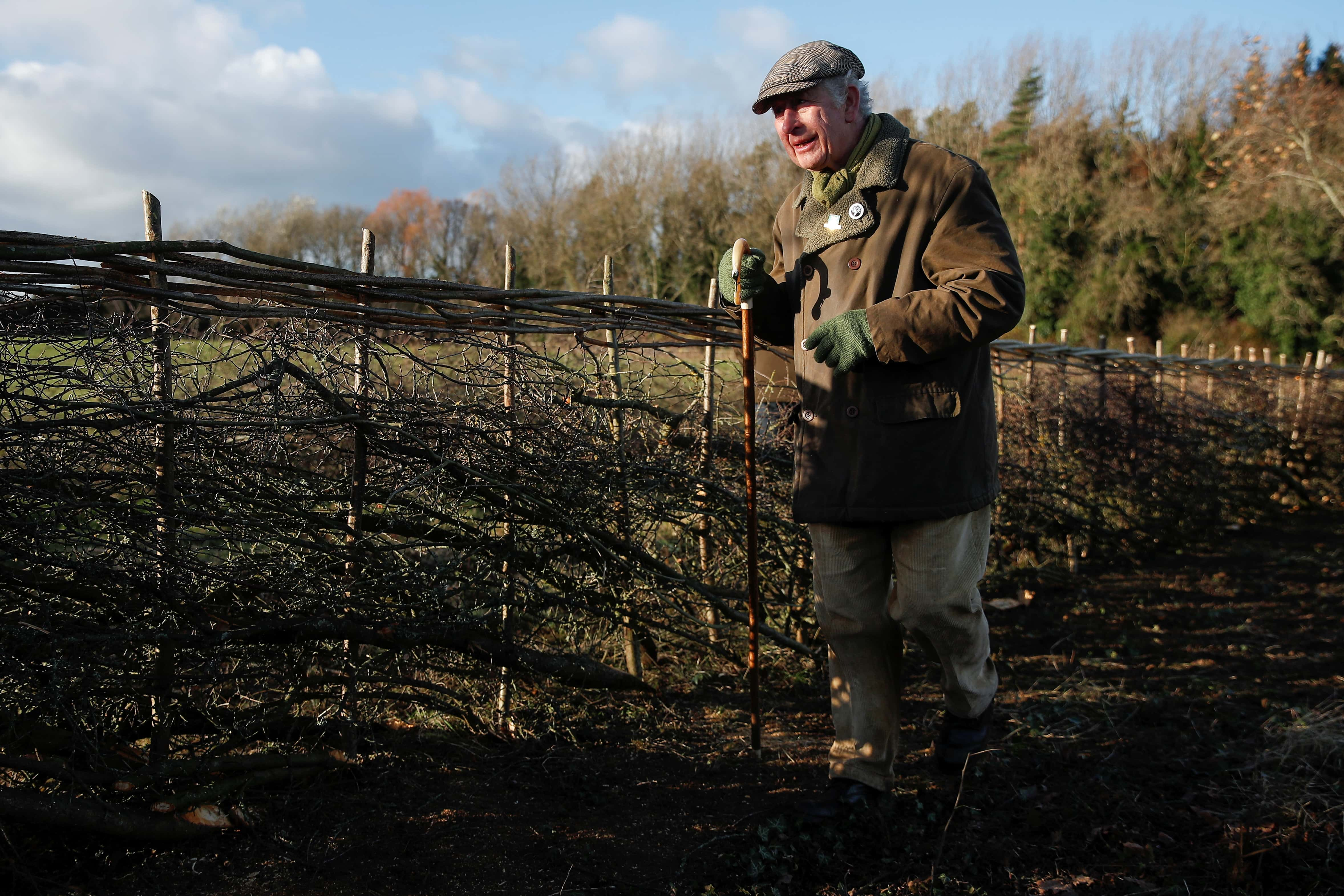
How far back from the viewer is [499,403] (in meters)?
3.30

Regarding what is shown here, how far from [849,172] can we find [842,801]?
186 centimetres

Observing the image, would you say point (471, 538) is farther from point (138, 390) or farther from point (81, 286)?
point (81, 286)

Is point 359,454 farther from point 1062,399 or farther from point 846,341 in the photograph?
point 1062,399

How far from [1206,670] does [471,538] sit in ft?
11.7

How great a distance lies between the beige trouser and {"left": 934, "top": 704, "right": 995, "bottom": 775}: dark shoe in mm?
31

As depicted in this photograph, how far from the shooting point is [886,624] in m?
2.78

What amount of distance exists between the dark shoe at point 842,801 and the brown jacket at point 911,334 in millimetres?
800

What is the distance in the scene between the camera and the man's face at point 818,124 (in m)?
2.65

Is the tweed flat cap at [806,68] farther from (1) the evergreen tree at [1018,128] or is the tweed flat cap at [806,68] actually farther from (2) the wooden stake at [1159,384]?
(1) the evergreen tree at [1018,128]

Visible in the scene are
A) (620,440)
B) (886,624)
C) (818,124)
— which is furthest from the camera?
(620,440)

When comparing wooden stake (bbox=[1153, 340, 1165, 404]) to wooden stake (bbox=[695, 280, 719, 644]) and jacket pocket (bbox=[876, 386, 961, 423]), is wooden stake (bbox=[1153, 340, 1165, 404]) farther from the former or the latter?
jacket pocket (bbox=[876, 386, 961, 423])

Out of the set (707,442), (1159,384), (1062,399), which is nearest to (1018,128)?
(1159,384)

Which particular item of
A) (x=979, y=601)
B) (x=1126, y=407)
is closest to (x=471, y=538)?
(x=979, y=601)

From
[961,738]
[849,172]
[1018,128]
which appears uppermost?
[1018,128]
